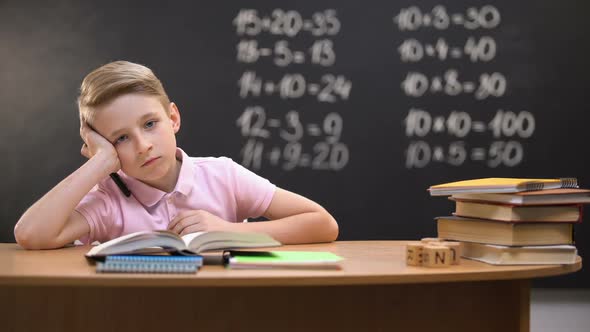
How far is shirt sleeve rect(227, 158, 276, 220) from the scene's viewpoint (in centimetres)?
188

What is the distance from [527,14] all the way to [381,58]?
28.0 inches

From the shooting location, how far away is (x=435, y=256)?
1229mm

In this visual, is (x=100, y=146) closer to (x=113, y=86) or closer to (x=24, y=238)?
(x=113, y=86)

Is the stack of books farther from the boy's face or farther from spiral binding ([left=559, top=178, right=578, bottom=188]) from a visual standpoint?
the boy's face

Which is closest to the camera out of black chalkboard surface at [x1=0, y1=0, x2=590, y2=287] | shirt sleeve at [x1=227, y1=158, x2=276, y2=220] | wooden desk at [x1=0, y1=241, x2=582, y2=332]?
wooden desk at [x1=0, y1=241, x2=582, y2=332]

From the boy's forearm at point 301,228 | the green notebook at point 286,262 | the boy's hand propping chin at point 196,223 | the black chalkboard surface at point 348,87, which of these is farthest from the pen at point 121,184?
the black chalkboard surface at point 348,87

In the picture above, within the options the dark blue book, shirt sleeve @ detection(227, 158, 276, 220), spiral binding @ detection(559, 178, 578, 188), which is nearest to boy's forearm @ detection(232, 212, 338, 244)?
shirt sleeve @ detection(227, 158, 276, 220)

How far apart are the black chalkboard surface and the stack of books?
1.57 metres

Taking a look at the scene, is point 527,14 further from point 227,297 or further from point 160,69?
point 227,297

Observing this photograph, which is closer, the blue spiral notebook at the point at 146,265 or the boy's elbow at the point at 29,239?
the blue spiral notebook at the point at 146,265

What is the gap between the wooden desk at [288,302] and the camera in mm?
1224

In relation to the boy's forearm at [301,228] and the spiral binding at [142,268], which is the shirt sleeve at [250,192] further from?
the spiral binding at [142,268]

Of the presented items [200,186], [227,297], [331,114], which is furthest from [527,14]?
[227,297]

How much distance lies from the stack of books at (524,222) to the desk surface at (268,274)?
0.03 m
